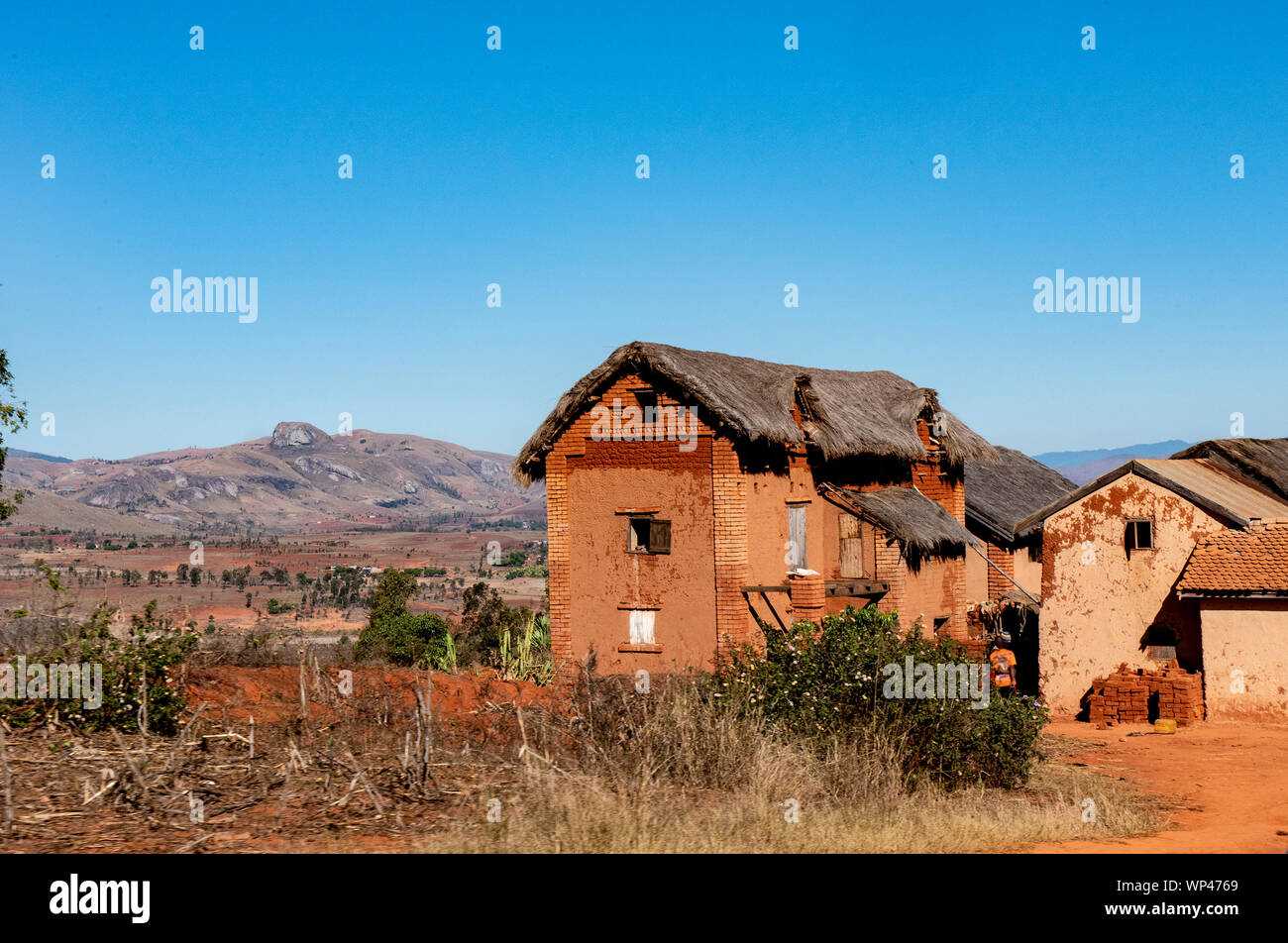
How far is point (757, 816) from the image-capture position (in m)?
8.06

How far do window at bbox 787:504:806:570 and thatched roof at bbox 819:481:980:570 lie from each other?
109cm

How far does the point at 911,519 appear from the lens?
22062mm

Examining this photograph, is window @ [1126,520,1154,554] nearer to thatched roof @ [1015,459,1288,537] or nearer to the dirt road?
thatched roof @ [1015,459,1288,537]

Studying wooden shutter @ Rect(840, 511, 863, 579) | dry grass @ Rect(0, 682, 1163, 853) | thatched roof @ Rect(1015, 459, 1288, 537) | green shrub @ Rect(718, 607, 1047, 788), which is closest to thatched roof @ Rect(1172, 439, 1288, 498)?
thatched roof @ Rect(1015, 459, 1288, 537)

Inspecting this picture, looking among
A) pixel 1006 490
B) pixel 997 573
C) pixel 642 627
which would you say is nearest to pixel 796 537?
pixel 642 627

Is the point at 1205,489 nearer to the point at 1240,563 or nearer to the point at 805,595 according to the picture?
the point at 1240,563

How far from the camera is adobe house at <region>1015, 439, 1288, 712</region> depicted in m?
17.9

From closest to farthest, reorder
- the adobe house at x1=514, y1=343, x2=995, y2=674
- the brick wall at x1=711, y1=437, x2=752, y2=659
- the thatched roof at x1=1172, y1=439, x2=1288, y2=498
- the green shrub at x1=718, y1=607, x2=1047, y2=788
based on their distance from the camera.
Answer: the green shrub at x1=718, y1=607, x2=1047, y2=788, the brick wall at x1=711, y1=437, x2=752, y2=659, the adobe house at x1=514, y1=343, x2=995, y2=674, the thatched roof at x1=1172, y1=439, x2=1288, y2=498

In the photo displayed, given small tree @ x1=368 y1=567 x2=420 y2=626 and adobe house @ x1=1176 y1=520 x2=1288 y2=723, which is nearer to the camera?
adobe house @ x1=1176 y1=520 x2=1288 y2=723

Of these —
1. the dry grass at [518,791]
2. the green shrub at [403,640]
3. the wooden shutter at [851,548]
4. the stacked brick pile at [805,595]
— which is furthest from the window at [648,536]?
the dry grass at [518,791]

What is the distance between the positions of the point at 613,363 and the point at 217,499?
6008 inches

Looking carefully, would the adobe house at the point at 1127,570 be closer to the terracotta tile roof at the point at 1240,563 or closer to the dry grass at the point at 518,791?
the terracotta tile roof at the point at 1240,563
